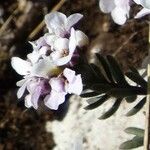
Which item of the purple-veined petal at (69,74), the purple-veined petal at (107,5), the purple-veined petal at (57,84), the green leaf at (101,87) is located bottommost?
the green leaf at (101,87)

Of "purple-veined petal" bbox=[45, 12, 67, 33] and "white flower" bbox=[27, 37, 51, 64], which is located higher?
"purple-veined petal" bbox=[45, 12, 67, 33]

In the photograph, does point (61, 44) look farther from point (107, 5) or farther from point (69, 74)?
point (107, 5)

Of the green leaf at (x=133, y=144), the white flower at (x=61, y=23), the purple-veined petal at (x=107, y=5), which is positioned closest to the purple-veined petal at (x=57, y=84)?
the white flower at (x=61, y=23)

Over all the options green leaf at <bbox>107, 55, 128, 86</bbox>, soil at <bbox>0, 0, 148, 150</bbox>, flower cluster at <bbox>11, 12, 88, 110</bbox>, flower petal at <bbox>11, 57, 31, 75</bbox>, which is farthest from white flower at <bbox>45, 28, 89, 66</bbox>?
soil at <bbox>0, 0, 148, 150</bbox>

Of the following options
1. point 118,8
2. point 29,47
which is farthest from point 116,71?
point 29,47

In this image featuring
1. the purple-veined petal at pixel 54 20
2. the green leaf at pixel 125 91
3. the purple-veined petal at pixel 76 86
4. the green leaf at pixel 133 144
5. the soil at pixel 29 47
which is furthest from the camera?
the soil at pixel 29 47

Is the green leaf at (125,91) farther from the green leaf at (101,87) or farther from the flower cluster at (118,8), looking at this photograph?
the flower cluster at (118,8)

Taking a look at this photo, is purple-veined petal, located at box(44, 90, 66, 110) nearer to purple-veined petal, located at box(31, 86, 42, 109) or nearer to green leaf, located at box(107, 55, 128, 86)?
purple-veined petal, located at box(31, 86, 42, 109)
